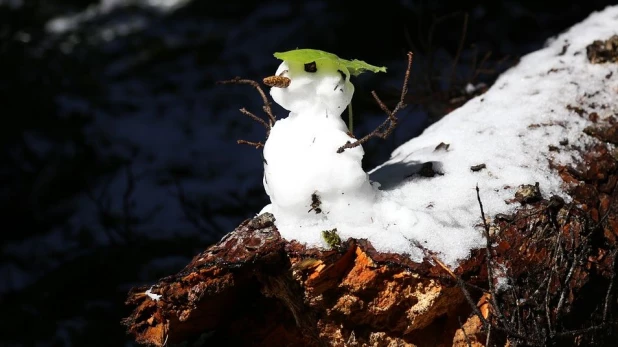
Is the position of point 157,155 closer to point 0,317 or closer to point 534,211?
point 0,317

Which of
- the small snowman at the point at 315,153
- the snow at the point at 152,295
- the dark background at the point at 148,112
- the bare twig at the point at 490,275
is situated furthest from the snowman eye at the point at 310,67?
the dark background at the point at 148,112

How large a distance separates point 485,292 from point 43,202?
12.1ft

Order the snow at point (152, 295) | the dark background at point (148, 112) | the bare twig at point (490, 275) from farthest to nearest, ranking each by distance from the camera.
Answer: the dark background at point (148, 112) < the snow at point (152, 295) < the bare twig at point (490, 275)

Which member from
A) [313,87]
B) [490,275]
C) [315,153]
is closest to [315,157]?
[315,153]

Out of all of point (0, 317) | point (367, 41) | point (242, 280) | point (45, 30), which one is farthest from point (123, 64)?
point (242, 280)

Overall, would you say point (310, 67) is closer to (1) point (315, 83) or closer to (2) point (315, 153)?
(1) point (315, 83)

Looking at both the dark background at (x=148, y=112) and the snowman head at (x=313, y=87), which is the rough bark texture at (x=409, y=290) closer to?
the snowman head at (x=313, y=87)

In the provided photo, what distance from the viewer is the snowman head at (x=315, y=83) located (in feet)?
5.46

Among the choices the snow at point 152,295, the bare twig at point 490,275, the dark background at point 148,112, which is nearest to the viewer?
the bare twig at point 490,275

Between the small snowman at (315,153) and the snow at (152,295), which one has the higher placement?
the small snowman at (315,153)

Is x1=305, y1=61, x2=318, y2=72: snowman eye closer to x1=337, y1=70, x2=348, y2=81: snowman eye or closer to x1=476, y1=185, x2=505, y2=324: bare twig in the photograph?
x1=337, y1=70, x2=348, y2=81: snowman eye

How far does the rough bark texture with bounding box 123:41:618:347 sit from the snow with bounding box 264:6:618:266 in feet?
0.18

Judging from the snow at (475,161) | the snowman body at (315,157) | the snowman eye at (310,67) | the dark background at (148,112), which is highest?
the snowman eye at (310,67)

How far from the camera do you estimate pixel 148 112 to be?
17.2ft
